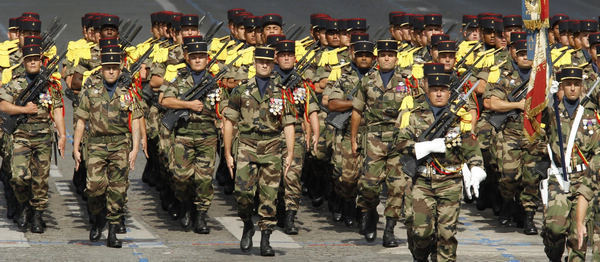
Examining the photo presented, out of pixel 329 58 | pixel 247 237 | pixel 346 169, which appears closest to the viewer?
pixel 247 237

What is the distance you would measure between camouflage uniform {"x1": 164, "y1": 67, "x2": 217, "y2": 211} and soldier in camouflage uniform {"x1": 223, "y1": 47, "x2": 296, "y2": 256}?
5.28 ft

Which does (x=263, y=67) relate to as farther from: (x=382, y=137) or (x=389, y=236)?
(x=389, y=236)

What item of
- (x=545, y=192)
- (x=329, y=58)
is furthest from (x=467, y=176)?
(x=329, y=58)

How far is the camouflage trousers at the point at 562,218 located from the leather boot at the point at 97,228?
5464 mm

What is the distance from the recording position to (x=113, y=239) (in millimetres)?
16672

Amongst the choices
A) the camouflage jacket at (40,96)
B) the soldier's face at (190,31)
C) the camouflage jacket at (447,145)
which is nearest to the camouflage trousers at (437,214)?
the camouflage jacket at (447,145)

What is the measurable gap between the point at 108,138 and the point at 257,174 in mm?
1844

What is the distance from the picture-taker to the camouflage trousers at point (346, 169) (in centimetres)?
1822

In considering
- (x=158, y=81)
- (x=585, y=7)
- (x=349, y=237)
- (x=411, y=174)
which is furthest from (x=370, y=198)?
(x=585, y=7)

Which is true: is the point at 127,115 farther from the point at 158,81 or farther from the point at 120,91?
the point at 158,81

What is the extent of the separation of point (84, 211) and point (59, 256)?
3.40 metres

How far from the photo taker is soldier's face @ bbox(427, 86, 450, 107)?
1462 cm

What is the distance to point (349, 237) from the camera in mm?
17672

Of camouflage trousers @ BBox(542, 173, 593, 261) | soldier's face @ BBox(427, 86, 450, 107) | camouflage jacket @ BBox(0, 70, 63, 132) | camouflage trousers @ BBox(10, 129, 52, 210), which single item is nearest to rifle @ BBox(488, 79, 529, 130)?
soldier's face @ BBox(427, 86, 450, 107)
